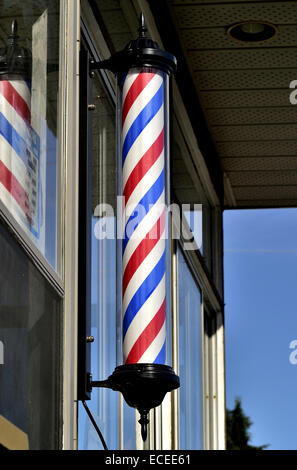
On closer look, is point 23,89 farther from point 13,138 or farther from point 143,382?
point 143,382

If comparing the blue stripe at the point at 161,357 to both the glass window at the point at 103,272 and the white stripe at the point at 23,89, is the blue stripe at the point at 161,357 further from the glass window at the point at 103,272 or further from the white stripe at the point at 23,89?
the glass window at the point at 103,272

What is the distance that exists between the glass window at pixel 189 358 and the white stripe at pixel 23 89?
3.47 meters

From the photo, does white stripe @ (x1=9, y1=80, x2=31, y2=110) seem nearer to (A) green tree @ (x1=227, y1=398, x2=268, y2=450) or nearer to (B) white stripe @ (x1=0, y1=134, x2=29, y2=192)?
(B) white stripe @ (x1=0, y1=134, x2=29, y2=192)

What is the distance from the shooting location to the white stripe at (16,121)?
2438mm

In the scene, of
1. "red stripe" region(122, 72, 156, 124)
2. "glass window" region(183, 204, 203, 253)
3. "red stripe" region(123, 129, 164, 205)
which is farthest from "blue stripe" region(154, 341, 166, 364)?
"glass window" region(183, 204, 203, 253)

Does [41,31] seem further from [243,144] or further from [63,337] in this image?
[243,144]

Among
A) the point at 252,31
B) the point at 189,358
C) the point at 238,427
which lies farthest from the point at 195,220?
the point at 238,427

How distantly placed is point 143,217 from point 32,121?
349mm

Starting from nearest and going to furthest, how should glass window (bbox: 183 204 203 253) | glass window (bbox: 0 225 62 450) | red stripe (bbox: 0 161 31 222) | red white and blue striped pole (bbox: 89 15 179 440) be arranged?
glass window (bbox: 0 225 62 450)
red stripe (bbox: 0 161 31 222)
red white and blue striped pole (bbox: 89 15 179 440)
glass window (bbox: 183 204 203 253)

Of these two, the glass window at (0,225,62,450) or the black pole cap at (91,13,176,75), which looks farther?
the black pole cap at (91,13,176,75)

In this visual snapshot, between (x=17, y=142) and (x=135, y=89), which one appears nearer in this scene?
(x=17, y=142)

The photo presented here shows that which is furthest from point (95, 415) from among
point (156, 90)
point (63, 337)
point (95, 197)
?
point (156, 90)

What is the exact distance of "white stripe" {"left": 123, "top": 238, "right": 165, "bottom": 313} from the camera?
8.84 feet

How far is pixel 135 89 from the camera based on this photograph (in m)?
2.83
